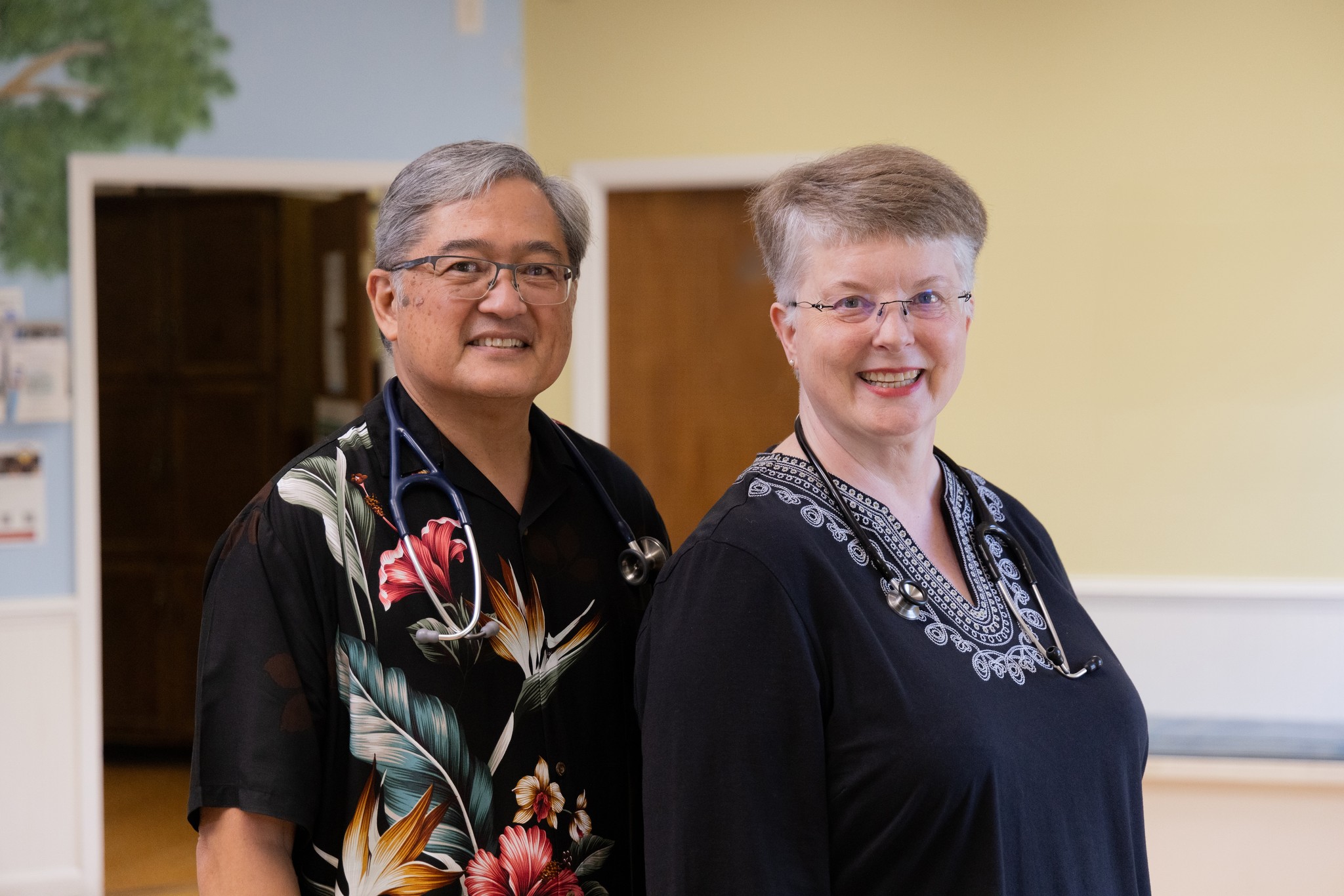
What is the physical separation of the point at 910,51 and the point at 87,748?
10.4 ft

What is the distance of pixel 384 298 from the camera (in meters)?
1.34

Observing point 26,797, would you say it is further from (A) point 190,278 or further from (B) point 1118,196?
(B) point 1118,196

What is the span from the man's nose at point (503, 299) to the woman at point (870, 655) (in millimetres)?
282

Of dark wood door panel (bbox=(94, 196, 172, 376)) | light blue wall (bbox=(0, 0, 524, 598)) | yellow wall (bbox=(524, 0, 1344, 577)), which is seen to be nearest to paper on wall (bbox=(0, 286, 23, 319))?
light blue wall (bbox=(0, 0, 524, 598))

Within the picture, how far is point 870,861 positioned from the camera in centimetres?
99

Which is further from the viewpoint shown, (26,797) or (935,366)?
(26,797)

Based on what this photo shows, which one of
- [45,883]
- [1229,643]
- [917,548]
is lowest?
[45,883]

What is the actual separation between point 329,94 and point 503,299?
95.9 inches

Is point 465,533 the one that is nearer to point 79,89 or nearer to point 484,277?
point 484,277

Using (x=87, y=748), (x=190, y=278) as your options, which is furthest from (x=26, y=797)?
(x=190, y=278)

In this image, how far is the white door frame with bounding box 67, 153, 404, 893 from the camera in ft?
10.9

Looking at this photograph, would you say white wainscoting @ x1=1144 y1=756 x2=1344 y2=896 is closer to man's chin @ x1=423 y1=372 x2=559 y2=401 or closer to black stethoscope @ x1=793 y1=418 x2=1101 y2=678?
black stethoscope @ x1=793 y1=418 x2=1101 y2=678

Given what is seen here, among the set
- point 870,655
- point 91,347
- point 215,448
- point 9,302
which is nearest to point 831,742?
point 870,655

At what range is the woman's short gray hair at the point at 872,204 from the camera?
42.5 inches
